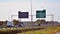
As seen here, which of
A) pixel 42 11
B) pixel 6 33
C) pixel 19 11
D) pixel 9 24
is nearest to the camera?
pixel 6 33

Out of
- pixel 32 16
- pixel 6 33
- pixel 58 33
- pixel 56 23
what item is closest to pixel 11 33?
pixel 6 33

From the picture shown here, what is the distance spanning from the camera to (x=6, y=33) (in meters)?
29.9

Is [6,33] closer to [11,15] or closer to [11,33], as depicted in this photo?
[11,33]

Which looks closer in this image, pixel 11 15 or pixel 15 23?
pixel 11 15

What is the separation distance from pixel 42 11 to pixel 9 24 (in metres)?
9.65

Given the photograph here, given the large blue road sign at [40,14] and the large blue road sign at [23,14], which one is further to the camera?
the large blue road sign at [23,14]

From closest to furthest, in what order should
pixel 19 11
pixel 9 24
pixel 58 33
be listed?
pixel 58 33 → pixel 19 11 → pixel 9 24

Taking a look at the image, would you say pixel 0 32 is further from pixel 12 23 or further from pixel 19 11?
pixel 12 23

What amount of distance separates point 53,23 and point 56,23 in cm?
202

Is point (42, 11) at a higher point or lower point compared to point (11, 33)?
higher

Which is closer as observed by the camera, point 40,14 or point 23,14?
point 40,14

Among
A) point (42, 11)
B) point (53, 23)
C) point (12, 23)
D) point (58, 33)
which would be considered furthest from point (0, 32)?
point (12, 23)

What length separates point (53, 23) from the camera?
4072cm

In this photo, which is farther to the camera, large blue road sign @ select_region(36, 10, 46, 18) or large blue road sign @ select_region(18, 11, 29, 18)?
large blue road sign @ select_region(18, 11, 29, 18)
